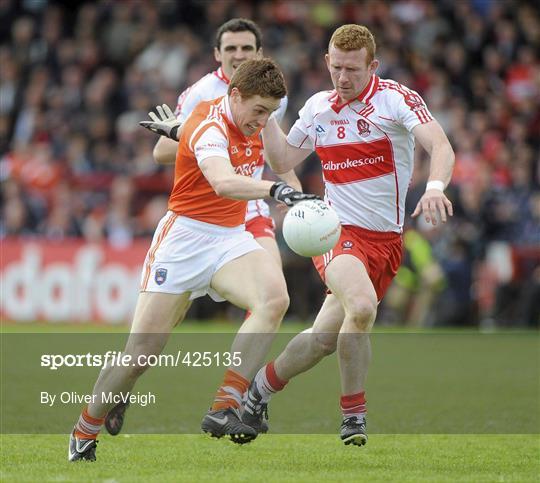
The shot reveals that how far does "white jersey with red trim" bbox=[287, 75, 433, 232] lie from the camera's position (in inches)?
317

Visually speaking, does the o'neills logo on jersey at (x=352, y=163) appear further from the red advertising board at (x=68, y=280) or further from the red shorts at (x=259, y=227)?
the red advertising board at (x=68, y=280)

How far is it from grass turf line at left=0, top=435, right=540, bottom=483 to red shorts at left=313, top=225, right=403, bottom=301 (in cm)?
107

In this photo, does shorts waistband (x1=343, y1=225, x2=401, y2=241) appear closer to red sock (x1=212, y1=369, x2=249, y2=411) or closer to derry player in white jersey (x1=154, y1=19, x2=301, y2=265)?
derry player in white jersey (x1=154, y1=19, x2=301, y2=265)

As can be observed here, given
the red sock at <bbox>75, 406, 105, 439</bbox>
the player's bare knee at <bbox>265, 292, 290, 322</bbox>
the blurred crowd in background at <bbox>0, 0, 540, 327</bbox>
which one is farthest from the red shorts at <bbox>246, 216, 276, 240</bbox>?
the blurred crowd in background at <bbox>0, 0, 540, 327</bbox>

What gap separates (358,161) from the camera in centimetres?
816

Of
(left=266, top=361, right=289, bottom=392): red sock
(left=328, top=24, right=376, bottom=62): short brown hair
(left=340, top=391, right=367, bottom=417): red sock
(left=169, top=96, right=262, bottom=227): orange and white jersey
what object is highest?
(left=328, top=24, right=376, bottom=62): short brown hair

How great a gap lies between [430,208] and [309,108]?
5.55ft

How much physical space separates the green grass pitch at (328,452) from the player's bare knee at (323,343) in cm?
64

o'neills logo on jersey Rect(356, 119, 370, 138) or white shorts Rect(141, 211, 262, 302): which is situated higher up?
o'neills logo on jersey Rect(356, 119, 370, 138)

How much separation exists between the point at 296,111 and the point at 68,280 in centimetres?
491

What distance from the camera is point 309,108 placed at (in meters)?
8.34

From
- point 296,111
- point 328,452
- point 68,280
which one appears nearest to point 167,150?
point 328,452

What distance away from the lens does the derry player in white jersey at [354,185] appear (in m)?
7.64

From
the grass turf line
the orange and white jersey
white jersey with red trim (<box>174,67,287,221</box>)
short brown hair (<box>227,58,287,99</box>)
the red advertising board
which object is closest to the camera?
the grass turf line
